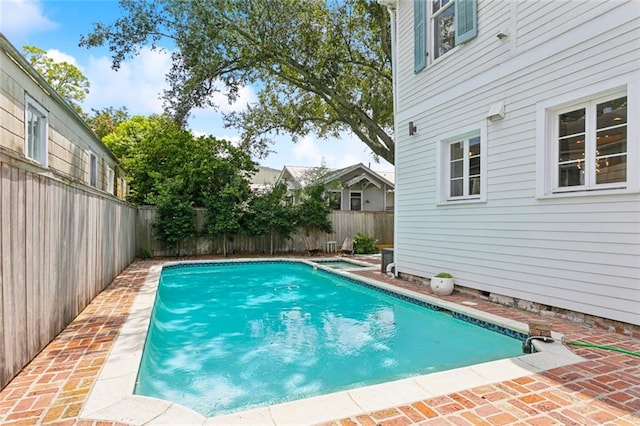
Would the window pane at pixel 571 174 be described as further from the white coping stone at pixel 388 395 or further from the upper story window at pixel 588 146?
the white coping stone at pixel 388 395

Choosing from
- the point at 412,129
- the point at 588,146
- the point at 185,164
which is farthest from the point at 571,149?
the point at 185,164

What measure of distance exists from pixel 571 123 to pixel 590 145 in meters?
0.44

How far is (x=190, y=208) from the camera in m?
12.7

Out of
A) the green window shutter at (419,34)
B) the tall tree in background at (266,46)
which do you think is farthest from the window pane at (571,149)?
the tall tree in background at (266,46)

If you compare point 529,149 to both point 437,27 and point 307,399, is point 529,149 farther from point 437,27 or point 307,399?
point 307,399

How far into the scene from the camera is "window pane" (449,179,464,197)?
21.0ft

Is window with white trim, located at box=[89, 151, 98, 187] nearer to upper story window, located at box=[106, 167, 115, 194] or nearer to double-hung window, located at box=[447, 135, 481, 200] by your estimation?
upper story window, located at box=[106, 167, 115, 194]

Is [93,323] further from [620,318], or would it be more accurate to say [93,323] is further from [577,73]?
[577,73]

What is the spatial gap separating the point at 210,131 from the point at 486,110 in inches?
484

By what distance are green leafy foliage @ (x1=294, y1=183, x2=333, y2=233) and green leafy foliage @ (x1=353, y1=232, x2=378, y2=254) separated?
1.16 metres

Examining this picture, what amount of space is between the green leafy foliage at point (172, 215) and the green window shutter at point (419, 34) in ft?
29.6

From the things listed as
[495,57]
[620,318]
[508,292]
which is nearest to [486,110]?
[495,57]

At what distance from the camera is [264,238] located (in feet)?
47.1

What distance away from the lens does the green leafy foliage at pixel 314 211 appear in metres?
14.1
